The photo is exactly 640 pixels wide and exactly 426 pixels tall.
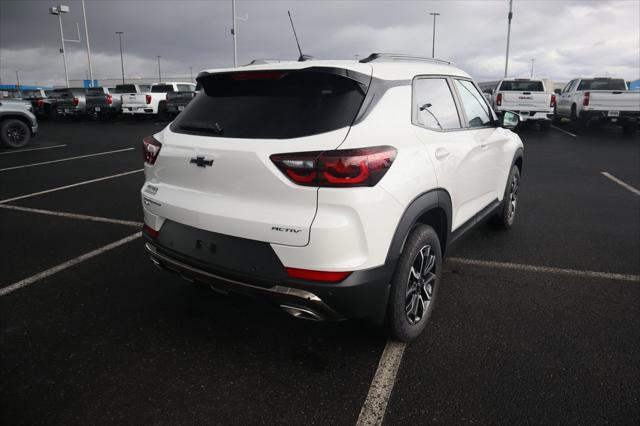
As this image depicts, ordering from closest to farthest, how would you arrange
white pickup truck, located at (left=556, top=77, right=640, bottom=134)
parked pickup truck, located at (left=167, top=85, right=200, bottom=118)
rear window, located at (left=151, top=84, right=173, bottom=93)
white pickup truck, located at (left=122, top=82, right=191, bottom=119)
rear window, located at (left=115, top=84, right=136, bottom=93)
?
1. white pickup truck, located at (left=556, top=77, right=640, bottom=134)
2. parked pickup truck, located at (left=167, top=85, right=200, bottom=118)
3. white pickup truck, located at (left=122, top=82, right=191, bottom=119)
4. rear window, located at (left=151, top=84, right=173, bottom=93)
5. rear window, located at (left=115, top=84, right=136, bottom=93)

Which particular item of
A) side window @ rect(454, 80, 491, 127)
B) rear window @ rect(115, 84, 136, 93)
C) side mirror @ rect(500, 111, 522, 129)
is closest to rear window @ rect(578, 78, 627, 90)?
side mirror @ rect(500, 111, 522, 129)

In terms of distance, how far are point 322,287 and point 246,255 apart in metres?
0.44

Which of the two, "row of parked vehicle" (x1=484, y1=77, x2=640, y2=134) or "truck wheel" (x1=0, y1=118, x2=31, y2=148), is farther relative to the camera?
"row of parked vehicle" (x1=484, y1=77, x2=640, y2=134)

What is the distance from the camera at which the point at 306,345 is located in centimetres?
288

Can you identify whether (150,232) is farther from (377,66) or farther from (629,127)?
(629,127)

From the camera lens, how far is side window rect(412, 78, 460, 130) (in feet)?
9.32

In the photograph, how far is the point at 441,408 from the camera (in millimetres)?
2312

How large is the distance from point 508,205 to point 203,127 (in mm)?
3596

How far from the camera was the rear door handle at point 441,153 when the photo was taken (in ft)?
9.36

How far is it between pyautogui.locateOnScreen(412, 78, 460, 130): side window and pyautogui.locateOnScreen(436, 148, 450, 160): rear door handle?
154mm

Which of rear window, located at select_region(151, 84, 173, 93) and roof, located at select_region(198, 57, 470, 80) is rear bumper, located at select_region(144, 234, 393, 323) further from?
rear window, located at select_region(151, 84, 173, 93)

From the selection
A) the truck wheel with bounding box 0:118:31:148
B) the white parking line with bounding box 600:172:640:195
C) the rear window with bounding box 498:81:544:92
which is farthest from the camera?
the rear window with bounding box 498:81:544:92

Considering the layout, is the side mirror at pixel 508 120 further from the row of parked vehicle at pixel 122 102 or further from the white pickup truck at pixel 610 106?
the row of parked vehicle at pixel 122 102

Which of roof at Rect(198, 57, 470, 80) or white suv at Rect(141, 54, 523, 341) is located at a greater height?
roof at Rect(198, 57, 470, 80)
